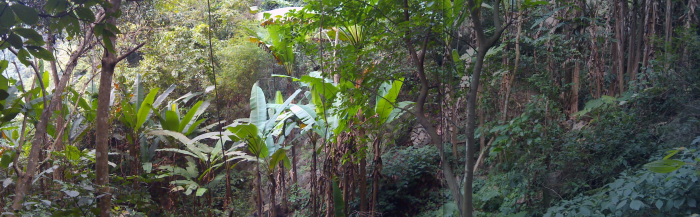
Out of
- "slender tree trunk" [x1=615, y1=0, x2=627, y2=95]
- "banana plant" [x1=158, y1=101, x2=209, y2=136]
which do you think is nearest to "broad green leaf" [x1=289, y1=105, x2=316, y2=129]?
"banana plant" [x1=158, y1=101, x2=209, y2=136]

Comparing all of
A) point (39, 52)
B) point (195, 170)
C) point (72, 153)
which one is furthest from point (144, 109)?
point (39, 52)

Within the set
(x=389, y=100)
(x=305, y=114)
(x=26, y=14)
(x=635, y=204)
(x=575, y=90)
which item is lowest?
(x=635, y=204)

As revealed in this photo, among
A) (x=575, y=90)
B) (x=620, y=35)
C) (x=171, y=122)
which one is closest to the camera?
(x=620, y=35)

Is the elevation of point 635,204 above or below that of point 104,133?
below

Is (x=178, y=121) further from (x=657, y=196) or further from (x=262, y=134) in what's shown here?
(x=657, y=196)

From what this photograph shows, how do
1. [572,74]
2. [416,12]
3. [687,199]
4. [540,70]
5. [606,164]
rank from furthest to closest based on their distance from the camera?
1. [572,74]
2. [540,70]
3. [606,164]
4. [416,12]
5. [687,199]

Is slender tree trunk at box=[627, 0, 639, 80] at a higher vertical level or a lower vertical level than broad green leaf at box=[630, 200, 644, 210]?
higher

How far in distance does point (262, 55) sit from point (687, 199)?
21.6ft

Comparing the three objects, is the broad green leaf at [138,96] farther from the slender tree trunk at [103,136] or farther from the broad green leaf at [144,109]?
the slender tree trunk at [103,136]

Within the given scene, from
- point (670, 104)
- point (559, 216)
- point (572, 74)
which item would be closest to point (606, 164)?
point (670, 104)

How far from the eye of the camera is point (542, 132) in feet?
11.3

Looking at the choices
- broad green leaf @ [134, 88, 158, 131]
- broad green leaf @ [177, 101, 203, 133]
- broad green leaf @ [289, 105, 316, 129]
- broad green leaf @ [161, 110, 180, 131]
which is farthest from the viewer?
broad green leaf @ [177, 101, 203, 133]

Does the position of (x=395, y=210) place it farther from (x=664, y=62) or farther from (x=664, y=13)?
(x=664, y=13)

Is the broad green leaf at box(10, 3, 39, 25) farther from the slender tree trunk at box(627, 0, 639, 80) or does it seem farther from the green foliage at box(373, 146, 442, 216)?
the slender tree trunk at box(627, 0, 639, 80)
